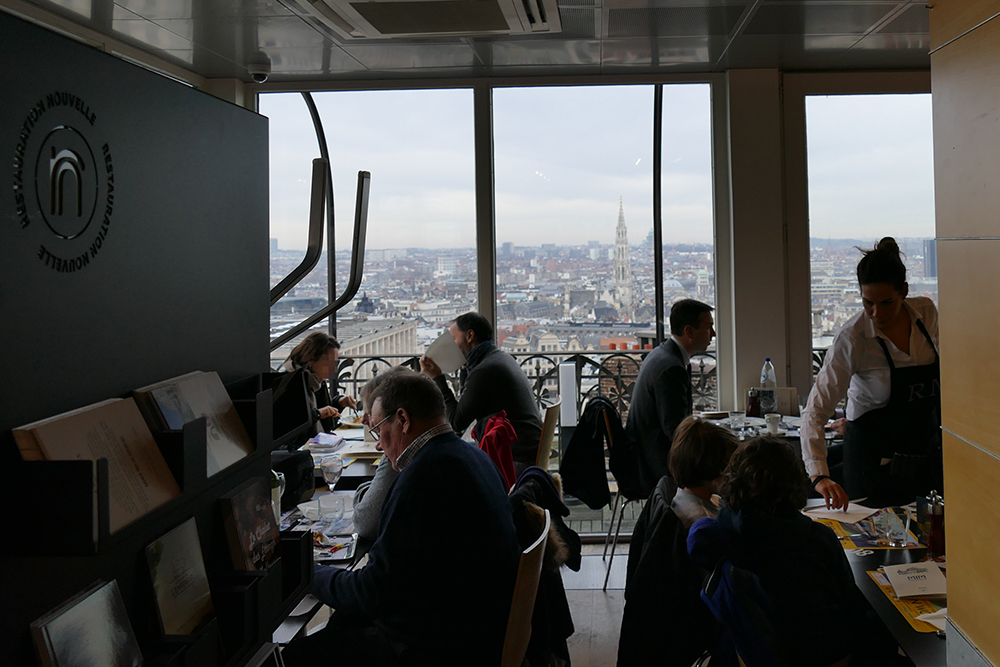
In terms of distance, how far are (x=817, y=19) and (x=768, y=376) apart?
1.96m

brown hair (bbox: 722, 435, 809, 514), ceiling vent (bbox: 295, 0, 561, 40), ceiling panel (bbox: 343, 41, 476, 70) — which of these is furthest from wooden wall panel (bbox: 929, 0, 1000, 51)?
ceiling panel (bbox: 343, 41, 476, 70)

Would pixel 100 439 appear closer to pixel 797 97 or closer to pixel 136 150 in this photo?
pixel 136 150

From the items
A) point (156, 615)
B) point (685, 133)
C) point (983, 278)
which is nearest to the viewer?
point (156, 615)

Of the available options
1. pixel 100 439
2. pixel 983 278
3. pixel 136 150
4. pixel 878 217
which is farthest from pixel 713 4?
pixel 100 439

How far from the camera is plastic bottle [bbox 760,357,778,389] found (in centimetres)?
432

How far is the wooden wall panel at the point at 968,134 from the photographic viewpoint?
1.30 metres

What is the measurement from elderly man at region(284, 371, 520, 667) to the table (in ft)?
2.88

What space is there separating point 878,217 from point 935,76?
→ 3399mm

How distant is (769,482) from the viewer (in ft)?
6.01

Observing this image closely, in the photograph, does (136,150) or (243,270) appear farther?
(243,270)

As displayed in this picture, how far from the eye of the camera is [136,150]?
1054mm

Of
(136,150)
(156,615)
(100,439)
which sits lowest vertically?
(156,615)

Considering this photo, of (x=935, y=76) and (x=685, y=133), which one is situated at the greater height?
(x=685, y=133)

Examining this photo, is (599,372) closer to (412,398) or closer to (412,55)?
(412,55)
